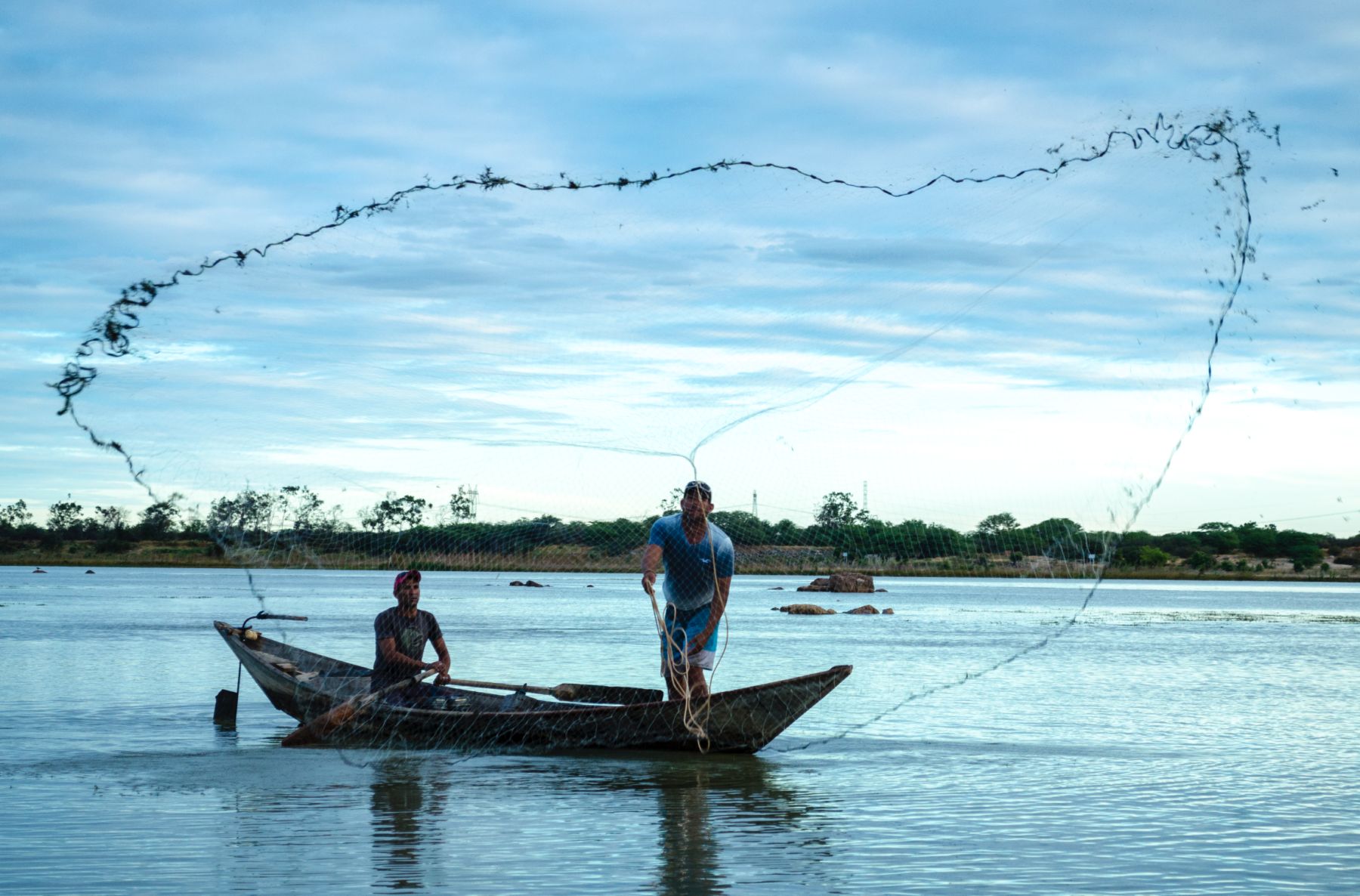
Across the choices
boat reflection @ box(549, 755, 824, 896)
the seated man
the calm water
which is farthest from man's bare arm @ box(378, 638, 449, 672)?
boat reflection @ box(549, 755, 824, 896)

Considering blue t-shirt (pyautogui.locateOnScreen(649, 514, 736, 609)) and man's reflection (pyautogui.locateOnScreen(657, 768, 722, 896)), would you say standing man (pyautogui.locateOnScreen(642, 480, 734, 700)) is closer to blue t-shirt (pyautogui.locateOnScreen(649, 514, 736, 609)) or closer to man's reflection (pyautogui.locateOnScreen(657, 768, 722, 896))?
blue t-shirt (pyautogui.locateOnScreen(649, 514, 736, 609))

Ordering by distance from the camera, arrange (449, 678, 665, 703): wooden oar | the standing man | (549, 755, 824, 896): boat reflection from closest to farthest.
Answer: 1. (549, 755, 824, 896): boat reflection
2. the standing man
3. (449, 678, 665, 703): wooden oar

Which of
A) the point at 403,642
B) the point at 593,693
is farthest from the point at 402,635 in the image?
the point at 593,693

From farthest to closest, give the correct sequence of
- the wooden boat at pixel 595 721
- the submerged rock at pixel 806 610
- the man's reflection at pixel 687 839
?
the submerged rock at pixel 806 610, the wooden boat at pixel 595 721, the man's reflection at pixel 687 839

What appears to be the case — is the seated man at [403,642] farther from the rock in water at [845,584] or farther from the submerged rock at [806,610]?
the rock in water at [845,584]

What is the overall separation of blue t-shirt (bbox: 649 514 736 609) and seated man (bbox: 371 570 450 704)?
276 cm

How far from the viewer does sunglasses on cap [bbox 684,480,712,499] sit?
1016cm

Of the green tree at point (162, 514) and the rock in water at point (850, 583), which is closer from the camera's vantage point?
the green tree at point (162, 514)

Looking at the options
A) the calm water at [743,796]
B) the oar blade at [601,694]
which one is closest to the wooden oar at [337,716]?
the calm water at [743,796]

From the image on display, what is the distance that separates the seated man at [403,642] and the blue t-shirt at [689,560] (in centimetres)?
276

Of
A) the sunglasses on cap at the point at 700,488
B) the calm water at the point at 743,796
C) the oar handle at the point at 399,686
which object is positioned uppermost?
the sunglasses on cap at the point at 700,488

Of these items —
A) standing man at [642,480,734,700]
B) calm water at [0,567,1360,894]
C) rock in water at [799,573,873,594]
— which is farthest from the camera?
rock in water at [799,573,873,594]

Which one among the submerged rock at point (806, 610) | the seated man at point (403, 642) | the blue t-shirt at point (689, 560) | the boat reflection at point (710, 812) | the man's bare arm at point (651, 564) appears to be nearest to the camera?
the boat reflection at point (710, 812)

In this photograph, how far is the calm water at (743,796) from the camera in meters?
7.74
